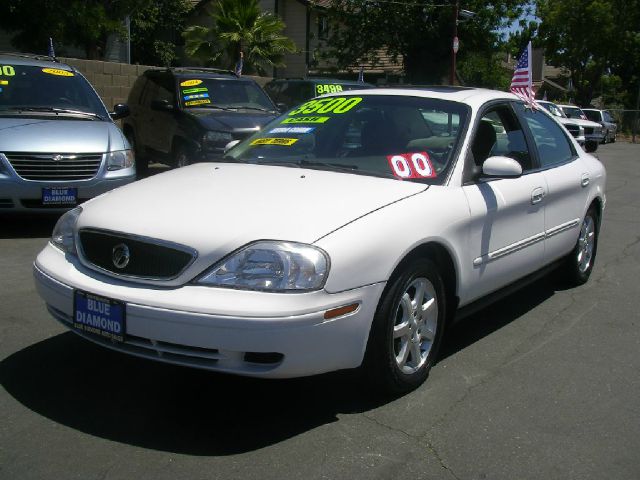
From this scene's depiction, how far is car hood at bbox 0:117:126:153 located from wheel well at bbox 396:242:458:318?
4.54 metres

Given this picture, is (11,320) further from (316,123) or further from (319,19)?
(319,19)

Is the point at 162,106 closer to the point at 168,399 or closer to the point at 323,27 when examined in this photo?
the point at 168,399

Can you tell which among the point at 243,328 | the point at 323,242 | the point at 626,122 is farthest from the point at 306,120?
the point at 626,122

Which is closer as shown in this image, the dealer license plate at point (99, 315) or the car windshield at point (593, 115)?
the dealer license plate at point (99, 315)

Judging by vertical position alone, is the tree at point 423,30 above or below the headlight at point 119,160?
above

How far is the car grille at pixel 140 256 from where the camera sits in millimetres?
3365

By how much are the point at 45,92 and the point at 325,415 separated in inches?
245

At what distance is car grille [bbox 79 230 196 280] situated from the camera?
3365mm

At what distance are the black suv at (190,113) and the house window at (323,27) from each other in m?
26.0

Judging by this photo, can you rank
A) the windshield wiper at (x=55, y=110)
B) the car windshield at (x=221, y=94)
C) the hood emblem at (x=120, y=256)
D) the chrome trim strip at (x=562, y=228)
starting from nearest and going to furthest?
the hood emblem at (x=120, y=256)
the chrome trim strip at (x=562, y=228)
the windshield wiper at (x=55, y=110)
the car windshield at (x=221, y=94)

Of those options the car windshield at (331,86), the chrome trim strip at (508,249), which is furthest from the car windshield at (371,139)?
the car windshield at (331,86)

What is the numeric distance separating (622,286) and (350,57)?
30328 mm

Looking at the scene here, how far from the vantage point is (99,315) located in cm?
344

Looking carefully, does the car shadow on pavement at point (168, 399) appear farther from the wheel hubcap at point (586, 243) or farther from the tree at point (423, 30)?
the tree at point (423, 30)
